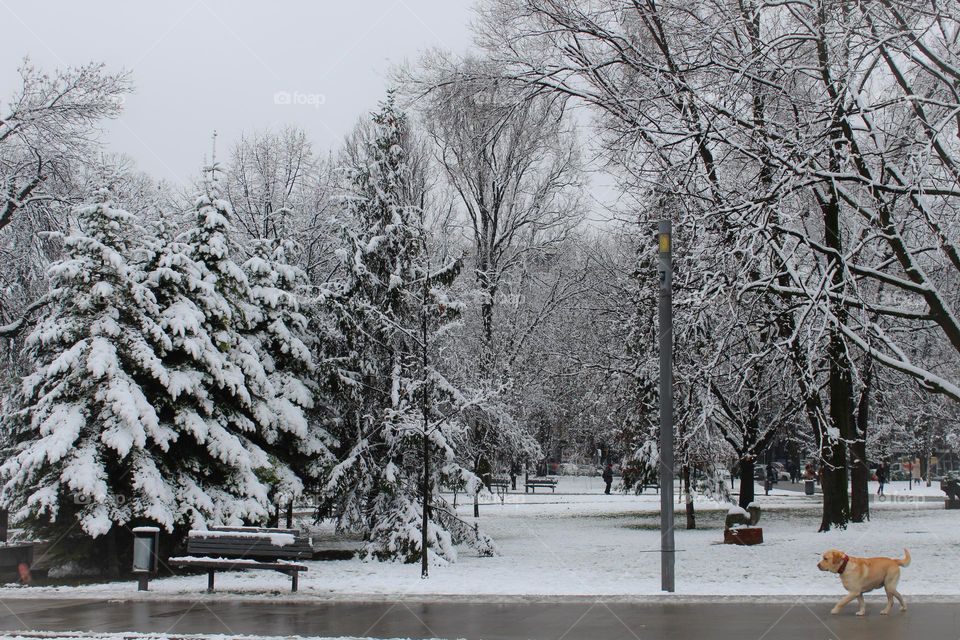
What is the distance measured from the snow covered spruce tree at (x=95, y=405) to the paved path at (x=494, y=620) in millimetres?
2735

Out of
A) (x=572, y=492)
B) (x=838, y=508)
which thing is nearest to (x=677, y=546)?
(x=838, y=508)

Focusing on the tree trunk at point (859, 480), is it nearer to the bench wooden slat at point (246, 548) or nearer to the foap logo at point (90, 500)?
the bench wooden slat at point (246, 548)

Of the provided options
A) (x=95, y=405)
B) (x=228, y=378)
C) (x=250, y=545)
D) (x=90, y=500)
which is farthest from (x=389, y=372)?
(x=90, y=500)

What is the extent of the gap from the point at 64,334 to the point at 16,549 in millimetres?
3807

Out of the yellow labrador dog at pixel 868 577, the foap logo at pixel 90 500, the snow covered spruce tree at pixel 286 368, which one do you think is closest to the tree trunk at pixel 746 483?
the snow covered spruce tree at pixel 286 368

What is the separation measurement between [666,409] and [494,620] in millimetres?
4722

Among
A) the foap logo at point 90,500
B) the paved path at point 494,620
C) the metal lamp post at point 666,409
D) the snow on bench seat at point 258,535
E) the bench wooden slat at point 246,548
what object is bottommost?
the paved path at point 494,620

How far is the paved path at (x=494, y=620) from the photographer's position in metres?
10.2

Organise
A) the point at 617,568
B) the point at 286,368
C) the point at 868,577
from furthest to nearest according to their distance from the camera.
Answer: the point at 286,368 → the point at 617,568 → the point at 868,577

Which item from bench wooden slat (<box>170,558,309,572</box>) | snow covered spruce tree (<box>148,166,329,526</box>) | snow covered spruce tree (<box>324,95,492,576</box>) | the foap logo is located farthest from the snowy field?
snow covered spruce tree (<box>148,166,329,526</box>)

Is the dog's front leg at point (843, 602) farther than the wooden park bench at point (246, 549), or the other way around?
the wooden park bench at point (246, 549)

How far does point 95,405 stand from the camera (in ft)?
53.4

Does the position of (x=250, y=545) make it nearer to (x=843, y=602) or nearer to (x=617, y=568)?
(x=617, y=568)

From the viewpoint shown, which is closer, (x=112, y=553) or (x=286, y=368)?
(x=112, y=553)
